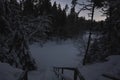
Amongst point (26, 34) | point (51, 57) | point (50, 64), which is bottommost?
point (50, 64)

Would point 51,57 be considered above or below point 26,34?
below

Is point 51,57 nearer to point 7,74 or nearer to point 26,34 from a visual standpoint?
point 26,34

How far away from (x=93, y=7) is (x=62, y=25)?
38.5 metres

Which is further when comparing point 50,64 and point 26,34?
point 50,64

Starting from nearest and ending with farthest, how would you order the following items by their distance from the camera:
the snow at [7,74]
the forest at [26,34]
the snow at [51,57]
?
the snow at [7,74], the forest at [26,34], the snow at [51,57]

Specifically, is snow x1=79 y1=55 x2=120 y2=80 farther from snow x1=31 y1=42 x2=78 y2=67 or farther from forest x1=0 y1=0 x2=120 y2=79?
snow x1=31 y1=42 x2=78 y2=67

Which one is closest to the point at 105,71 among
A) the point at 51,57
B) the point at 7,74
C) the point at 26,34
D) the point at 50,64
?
the point at 7,74

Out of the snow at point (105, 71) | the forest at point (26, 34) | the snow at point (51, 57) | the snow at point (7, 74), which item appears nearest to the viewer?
the snow at point (7, 74)

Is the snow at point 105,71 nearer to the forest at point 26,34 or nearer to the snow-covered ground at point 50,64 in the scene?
the snow-covered ground at point 50,64

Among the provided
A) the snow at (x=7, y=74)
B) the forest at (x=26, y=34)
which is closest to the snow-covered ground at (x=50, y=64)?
the snow at (x=7, y=74)

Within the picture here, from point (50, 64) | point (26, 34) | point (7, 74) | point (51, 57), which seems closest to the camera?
point (7, 74)

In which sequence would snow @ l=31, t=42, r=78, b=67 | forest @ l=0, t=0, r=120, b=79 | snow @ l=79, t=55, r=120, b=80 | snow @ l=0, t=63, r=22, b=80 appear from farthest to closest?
snow @ l=31, t=42, r=78, b=67 < forest @ l=0, t=0, r=120, b=79 < snow @ l=79, t=55, r=120, b=80 < snow @ l=0, t=63, r=22, b=80

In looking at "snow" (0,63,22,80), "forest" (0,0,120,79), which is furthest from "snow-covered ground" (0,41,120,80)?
"forest" (0,0,120,79)

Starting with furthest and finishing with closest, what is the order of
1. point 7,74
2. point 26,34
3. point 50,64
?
point 50,64 < point 26,34 < point 7,74
